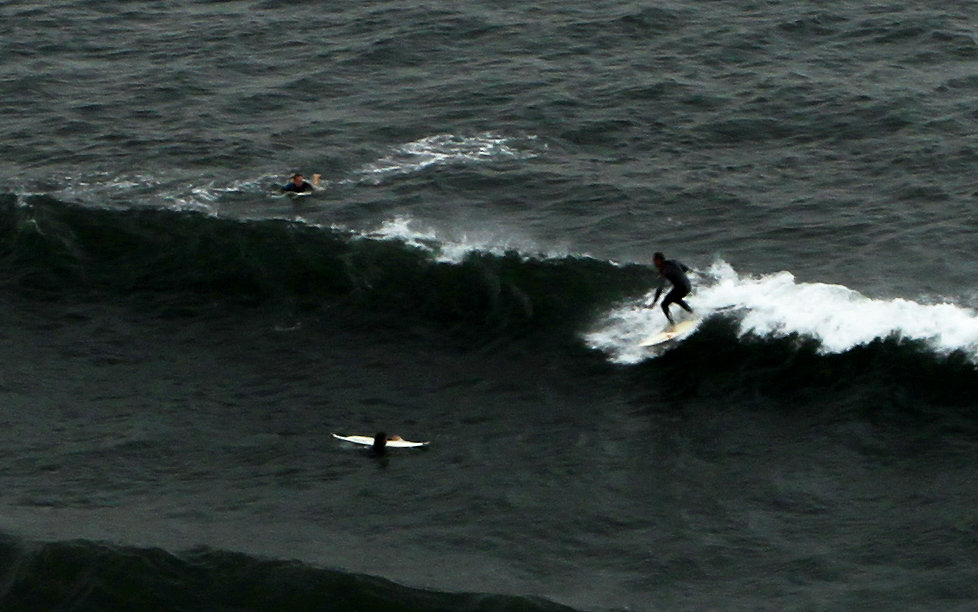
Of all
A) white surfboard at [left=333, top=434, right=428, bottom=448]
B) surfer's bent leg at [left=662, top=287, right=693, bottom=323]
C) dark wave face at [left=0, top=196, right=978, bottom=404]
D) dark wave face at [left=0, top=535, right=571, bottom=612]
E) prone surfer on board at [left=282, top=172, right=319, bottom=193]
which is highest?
prone surfer on board at [left=282, top=172, right=319, bottom=193]

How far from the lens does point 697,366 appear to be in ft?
119

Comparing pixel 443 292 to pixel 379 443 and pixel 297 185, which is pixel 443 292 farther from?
pixel 379 443

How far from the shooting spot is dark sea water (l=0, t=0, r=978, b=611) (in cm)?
2978

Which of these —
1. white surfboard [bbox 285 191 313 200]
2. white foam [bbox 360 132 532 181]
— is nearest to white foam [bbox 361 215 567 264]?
white surfboard [bbox 285 191 313 200]

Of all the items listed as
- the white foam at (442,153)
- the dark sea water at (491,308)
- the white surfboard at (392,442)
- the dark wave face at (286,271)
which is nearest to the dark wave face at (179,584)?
the dark sea water at (491,308)

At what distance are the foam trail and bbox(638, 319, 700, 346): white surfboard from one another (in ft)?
0.85

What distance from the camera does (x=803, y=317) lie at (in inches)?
1457

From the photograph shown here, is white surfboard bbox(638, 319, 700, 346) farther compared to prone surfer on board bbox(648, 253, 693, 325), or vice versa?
white surfboard bbox(638, 319, 700, 346)

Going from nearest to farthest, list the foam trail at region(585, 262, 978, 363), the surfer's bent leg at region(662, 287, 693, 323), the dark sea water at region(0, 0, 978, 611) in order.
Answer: the dark sea water at region(0, 0, 978, 611)
the foam trail at region(585, 262, 978, 363)
the surfer's bent leg at region(662, 287, 693, 323)

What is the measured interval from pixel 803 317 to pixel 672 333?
316cm

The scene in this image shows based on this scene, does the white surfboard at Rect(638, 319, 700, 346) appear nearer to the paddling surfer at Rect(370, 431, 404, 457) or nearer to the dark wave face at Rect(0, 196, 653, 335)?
the dark wave face at Rect(0, 196, 653, 335)

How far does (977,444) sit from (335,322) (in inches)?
631

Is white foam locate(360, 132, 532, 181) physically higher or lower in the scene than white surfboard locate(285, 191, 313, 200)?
higher

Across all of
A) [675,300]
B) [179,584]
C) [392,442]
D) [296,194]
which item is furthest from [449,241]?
[179,584]
